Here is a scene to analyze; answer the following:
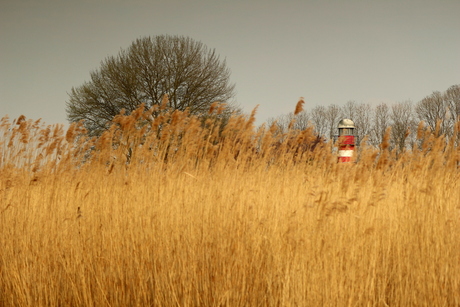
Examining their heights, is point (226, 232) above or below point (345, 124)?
below

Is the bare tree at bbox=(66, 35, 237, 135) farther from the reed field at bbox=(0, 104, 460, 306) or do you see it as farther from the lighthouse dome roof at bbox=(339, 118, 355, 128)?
the reed field at bbox=(0, 104, 460, 306)

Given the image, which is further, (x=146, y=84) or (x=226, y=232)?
(x=146, y=84)

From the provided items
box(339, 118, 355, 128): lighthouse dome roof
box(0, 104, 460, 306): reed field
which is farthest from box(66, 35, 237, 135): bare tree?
box(0, 104, 460, 306): reed field

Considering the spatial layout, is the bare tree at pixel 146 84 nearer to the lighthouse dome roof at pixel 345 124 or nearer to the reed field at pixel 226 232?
the lighthouse dome roof at pixel 345 124

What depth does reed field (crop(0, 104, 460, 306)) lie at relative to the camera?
3078 millimetres

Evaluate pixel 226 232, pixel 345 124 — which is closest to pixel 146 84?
pixel 345 124

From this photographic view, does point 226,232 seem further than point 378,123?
No

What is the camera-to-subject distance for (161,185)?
13.7ft

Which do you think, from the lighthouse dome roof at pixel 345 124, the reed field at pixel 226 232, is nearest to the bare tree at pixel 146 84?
the lighthouse dome roof at pixel 345 124

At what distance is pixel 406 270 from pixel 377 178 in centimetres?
86

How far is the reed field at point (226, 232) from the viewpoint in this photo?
3078mm

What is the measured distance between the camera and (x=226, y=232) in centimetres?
354

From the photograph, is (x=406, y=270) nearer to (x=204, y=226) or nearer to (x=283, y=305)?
(x=283, y=305)

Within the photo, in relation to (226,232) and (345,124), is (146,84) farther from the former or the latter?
(226,232)
